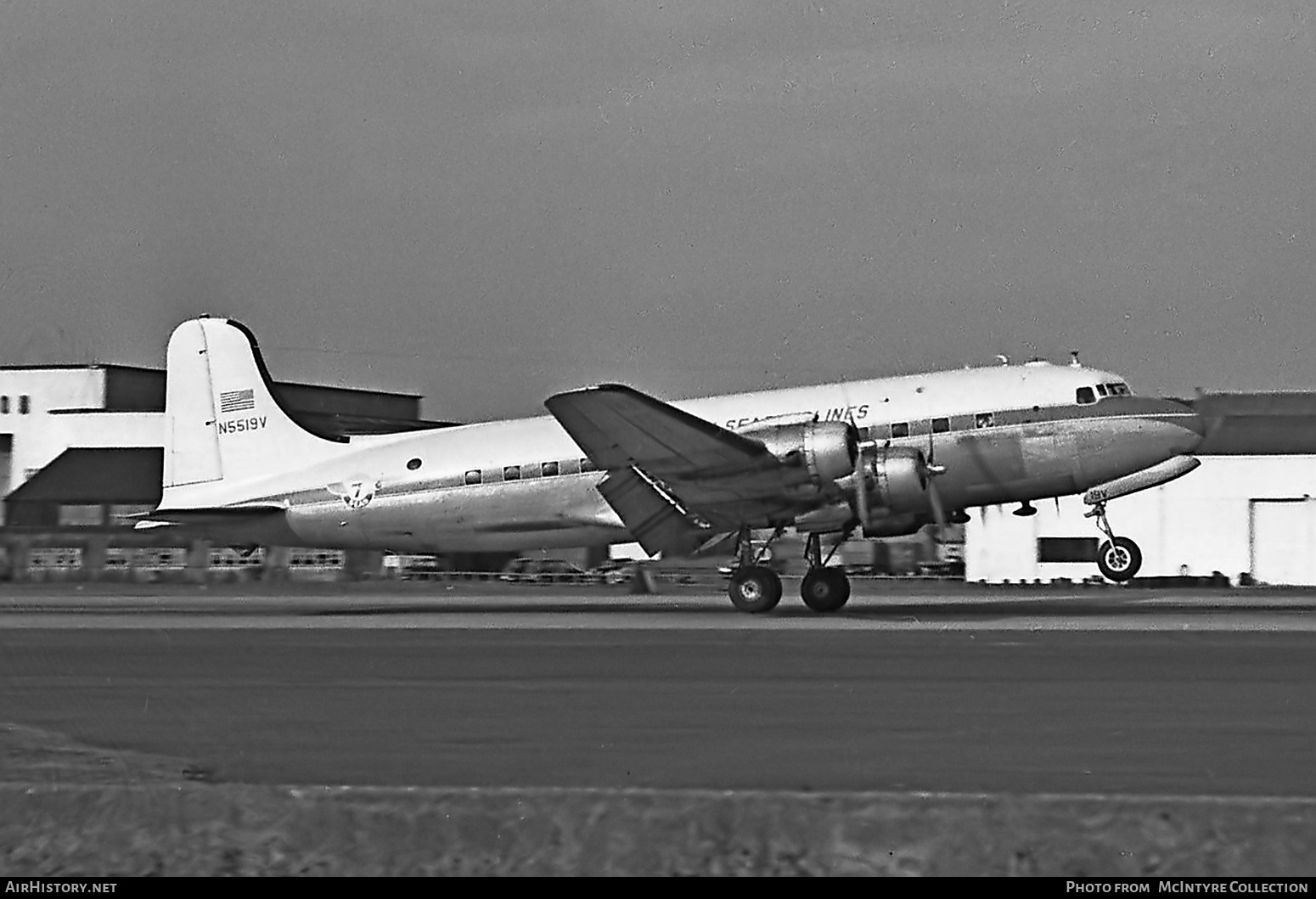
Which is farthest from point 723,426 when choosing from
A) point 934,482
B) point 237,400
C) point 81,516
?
point 81,516

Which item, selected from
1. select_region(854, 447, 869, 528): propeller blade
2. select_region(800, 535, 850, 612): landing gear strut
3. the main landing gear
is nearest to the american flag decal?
the main landing gear

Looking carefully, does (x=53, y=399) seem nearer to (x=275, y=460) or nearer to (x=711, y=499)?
(x=275, y=460)

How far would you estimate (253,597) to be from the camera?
34.0 m

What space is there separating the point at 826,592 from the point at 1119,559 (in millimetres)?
6079

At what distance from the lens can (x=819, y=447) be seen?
81.5 feet

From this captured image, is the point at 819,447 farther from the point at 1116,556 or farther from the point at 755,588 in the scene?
the point at 1116,556

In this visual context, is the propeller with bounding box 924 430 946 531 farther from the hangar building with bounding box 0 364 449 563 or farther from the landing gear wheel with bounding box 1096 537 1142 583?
the hangar building with bounding box 0 364 449 563

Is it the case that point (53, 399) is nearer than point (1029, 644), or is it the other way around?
point (1029, 644)

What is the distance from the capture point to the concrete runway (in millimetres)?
9375

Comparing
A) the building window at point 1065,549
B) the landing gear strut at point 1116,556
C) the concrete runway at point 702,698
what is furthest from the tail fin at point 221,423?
the building window at point 1065,549

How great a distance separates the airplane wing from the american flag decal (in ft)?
26.1
